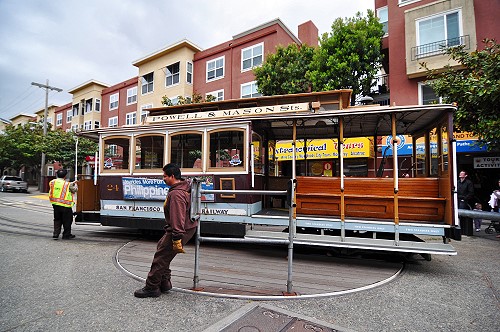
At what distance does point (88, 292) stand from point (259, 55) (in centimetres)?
1777

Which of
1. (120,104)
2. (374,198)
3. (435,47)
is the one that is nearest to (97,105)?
(120,104)

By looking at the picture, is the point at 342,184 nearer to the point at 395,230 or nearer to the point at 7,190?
the point at 395,230

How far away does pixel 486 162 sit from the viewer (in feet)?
41.0

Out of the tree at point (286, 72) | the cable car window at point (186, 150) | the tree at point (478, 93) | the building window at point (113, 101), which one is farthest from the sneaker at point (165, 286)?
the building window at point (113, 101)

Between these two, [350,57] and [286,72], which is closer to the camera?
[350,57]

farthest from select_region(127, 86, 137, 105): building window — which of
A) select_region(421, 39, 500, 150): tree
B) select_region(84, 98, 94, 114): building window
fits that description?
select_region(421, 39, 500, 150): tree

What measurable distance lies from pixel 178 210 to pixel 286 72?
12.4 metres

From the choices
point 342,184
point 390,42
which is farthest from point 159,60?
point 342,184

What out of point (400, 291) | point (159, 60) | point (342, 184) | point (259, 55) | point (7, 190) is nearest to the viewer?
point (400, 291)

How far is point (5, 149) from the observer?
2916 cm

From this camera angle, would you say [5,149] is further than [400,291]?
Yes

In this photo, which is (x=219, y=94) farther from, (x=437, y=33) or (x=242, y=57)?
(x=437, y=33)

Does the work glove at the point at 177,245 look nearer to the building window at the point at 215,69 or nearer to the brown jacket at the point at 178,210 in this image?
the brown jacket at the point at 178,210

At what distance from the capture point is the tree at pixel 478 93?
23.9ft
